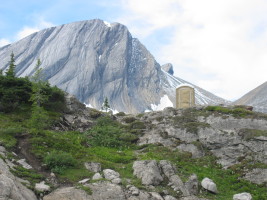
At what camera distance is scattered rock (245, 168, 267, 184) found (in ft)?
80.3

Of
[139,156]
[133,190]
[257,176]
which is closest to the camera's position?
[133,190]

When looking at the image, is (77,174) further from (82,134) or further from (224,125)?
(224,125)

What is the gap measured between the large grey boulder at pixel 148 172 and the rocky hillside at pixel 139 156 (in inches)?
2.7

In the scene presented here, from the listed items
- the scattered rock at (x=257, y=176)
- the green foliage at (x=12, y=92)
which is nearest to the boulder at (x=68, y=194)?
the scattered rock at (x=257, y=176)

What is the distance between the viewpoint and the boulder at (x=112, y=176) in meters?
18.8

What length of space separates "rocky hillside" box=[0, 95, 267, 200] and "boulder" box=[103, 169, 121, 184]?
7 centimetres

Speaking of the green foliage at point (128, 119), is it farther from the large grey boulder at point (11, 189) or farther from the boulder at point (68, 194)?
the large grey boulder at point (11, 189)

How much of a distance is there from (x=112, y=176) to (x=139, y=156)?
8.42 m

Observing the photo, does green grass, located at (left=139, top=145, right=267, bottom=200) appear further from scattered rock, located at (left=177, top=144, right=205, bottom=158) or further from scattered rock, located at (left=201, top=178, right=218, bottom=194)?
scattered rock, located at (left=177, top=144, right=205, bottom=158)

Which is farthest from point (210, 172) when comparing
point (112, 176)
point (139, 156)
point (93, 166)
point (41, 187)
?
point (41, 187)

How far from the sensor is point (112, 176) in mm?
19859

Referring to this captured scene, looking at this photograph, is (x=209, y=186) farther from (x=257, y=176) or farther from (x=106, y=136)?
(x=106, y=136)

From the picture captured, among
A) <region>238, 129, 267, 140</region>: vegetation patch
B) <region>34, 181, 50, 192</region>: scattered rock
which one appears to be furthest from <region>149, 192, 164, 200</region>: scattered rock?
<region>238, 129, 267, 140</region>: vegetation patch

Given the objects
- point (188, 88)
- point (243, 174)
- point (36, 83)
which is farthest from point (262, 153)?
point (188, 88)
